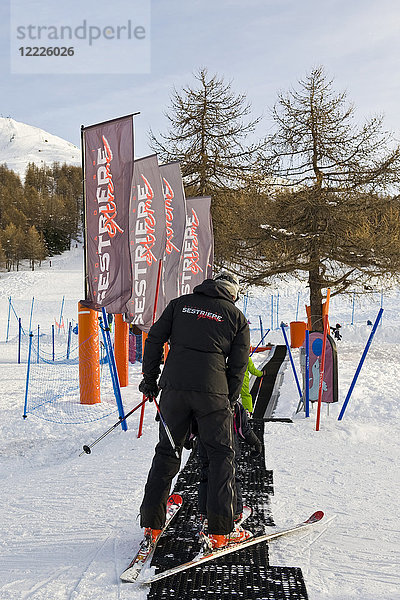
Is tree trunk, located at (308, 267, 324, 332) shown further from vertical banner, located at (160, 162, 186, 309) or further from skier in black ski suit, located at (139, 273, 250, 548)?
skier in black ski suit, located at (139, 273, 250, 548)

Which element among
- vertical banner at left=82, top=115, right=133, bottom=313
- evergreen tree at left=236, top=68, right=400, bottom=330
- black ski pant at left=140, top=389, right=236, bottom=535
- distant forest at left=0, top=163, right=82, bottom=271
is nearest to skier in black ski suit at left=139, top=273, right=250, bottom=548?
black ski pant at left=140, top=389, right=236, bottom=535

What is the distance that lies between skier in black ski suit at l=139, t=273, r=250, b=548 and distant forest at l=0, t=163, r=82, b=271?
6591cm

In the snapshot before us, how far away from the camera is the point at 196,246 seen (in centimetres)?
1423

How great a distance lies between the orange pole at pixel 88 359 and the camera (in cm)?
923

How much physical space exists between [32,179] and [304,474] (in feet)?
387

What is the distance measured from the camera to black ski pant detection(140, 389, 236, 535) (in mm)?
3432

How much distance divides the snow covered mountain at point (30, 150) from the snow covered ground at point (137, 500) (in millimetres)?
129631

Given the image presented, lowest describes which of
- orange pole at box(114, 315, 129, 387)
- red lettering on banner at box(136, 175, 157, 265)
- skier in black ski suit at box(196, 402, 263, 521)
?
orange pole at box(114, 315, 129, 387)

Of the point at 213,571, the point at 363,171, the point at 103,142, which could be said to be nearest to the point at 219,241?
the point at 363,171

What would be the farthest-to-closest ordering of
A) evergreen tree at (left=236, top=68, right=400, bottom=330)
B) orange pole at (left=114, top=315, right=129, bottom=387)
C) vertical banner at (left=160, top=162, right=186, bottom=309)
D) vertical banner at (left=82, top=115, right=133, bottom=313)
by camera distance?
evergreen tree at (left=236, top=68, right=400, bottom=330)
vertical banner at (left=160, top=162, right=186, bottom=309)
orange pole at (left=114, top=315, right=129, bottom=387)
vertical banner at (left=82, top=115, right=133, bottom=313)

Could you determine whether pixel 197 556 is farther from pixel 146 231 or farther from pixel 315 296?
pixel 315 296

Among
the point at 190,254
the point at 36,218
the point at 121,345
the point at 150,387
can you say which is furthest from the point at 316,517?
the point at 36,218

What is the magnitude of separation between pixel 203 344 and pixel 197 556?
129 cm

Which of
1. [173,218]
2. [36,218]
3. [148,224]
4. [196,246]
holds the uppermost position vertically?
[36,218]
